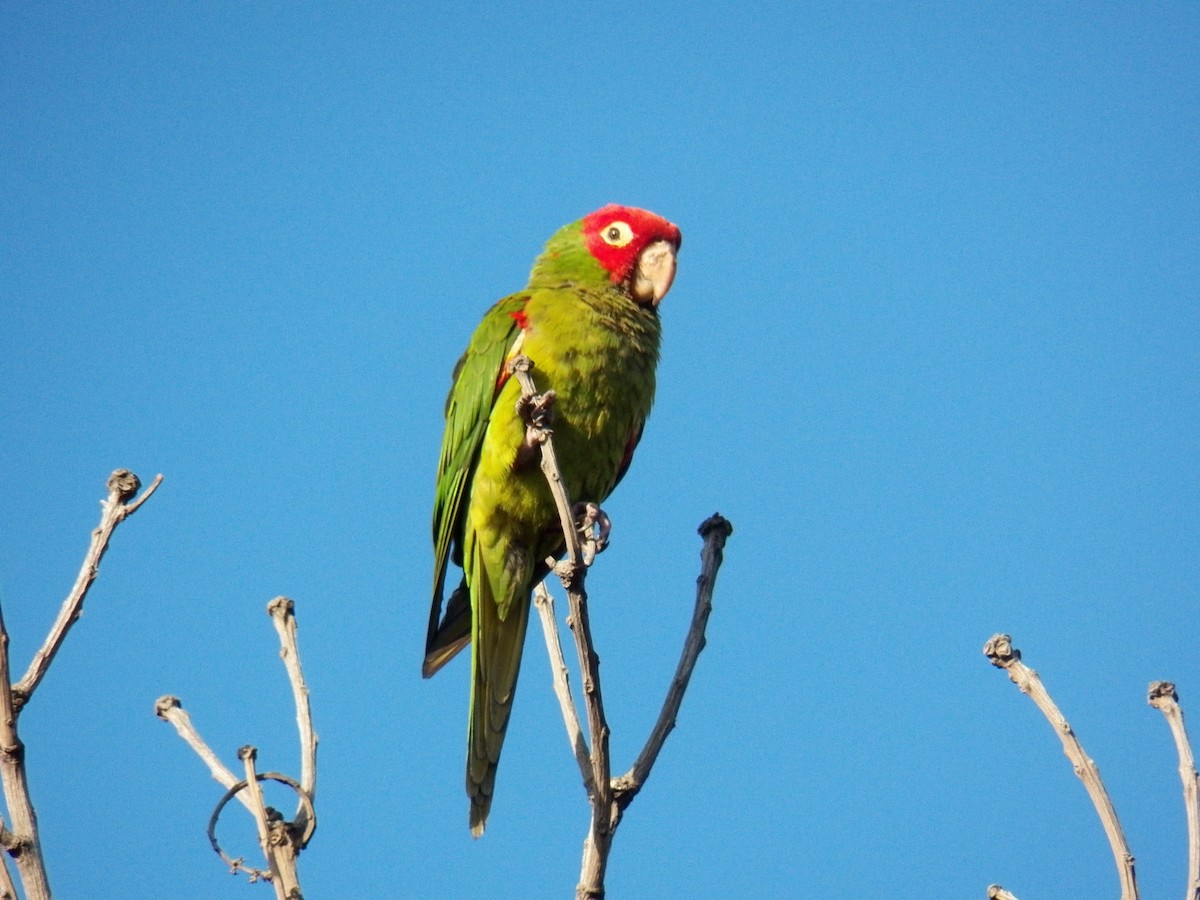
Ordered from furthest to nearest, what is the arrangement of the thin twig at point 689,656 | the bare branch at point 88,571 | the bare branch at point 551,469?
1. the bare branch at point 551,469
2. the thin twig at point 689,656
3. the bare branch at point 88,571

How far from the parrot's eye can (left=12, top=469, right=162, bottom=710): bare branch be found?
325 cm

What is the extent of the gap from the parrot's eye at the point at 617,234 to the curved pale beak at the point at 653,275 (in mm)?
102

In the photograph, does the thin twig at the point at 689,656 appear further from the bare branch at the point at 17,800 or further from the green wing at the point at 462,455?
the green wing at the point at 462,455

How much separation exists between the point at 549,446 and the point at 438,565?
2026 millimetres

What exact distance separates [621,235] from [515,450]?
4.43 feet

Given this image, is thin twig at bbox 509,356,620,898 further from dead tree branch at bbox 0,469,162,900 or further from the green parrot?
the green parrot

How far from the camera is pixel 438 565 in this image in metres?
5.18

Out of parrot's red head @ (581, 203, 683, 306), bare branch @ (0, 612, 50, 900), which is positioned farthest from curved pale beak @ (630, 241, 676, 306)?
bare branch @ (0, 612, 50, 900)

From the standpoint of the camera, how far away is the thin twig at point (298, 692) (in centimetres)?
266

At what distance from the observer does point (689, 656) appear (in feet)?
10.4

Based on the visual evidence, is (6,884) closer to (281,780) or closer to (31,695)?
(31,695)

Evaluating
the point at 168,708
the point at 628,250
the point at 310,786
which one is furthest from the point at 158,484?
the point at 628,250

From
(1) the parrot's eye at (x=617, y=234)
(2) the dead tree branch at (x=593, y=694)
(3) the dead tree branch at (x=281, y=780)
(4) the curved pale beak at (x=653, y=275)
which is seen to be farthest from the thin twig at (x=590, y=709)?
(1) the parrot's eye at (x=617, y=234)

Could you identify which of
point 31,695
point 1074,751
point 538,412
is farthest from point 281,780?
point 1074,751
